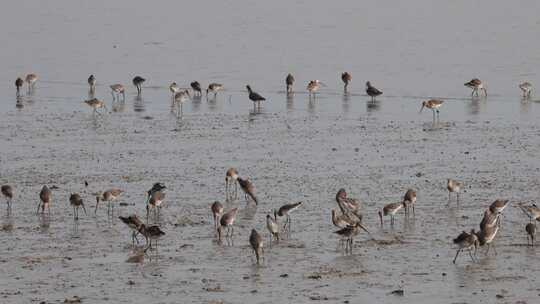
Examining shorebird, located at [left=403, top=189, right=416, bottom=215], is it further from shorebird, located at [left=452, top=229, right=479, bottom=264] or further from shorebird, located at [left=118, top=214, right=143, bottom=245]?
shorebird, located at [left=118, top=214, right=143, bottom=245]

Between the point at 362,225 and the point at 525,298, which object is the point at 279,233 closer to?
the point at 362,225

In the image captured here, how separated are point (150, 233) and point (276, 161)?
23.7 feet

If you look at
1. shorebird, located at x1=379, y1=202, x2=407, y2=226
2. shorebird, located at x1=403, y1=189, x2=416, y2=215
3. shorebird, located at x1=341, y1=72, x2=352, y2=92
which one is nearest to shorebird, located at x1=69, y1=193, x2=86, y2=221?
shorebird, located at x1=379, y1=202, x2=407, y2=226

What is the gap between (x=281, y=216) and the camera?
1767 centimetres

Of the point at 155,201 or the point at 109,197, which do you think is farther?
the point at 109,197

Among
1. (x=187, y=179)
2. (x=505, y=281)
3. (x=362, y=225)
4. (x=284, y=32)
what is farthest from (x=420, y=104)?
(x=284, y=32)

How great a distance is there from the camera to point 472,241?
15.4m

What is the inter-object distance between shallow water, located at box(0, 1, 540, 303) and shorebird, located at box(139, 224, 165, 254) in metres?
0.31

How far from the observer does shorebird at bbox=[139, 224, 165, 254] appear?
1603 cm

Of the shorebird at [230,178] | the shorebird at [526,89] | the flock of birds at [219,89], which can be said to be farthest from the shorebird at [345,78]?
the shorebird at [230,178]

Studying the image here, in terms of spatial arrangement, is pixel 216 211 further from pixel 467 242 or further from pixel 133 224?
pixel 467 242

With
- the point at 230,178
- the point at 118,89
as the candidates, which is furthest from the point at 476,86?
the point at 230,178

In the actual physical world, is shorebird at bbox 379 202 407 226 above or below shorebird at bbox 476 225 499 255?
above

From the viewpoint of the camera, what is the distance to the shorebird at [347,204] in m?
17.5
